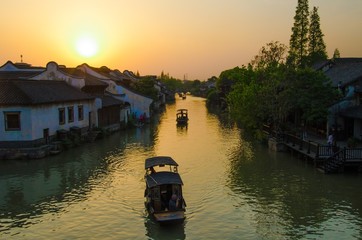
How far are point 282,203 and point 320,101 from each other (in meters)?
17.0

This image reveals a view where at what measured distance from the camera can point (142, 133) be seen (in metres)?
53.4

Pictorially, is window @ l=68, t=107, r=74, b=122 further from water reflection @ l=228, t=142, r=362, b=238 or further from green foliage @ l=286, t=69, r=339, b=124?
green foliage @ l=286, t=69, r=339, b=124

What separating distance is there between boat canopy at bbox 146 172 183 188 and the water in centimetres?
181

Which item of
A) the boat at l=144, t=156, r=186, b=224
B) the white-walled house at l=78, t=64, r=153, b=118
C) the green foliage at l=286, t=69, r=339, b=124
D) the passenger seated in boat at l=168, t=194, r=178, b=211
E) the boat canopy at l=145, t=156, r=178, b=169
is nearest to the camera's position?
the boat at l=144, t=156, r=186, b=224

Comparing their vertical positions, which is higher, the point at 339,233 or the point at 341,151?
the point at 341,151

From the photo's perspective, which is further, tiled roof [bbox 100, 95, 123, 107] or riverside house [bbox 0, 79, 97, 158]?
tiled roof [bbox 100, 95, 123, 107]

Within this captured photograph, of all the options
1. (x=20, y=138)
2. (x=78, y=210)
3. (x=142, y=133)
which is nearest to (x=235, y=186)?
(x=78, y=210)

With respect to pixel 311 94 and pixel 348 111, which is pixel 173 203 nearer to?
pixel 311 94

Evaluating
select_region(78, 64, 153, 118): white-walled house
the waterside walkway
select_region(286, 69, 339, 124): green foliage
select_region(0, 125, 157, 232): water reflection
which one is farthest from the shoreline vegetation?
select_region(78, 64, 153, 118): white-walled house

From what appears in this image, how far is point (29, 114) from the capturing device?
116 ft

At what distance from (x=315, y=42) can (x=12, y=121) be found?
63333 mm

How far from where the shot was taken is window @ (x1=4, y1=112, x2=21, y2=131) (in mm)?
35438

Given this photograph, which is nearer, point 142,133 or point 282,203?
point 282,203

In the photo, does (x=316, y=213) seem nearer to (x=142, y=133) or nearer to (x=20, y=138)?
(x=20, y=138)
